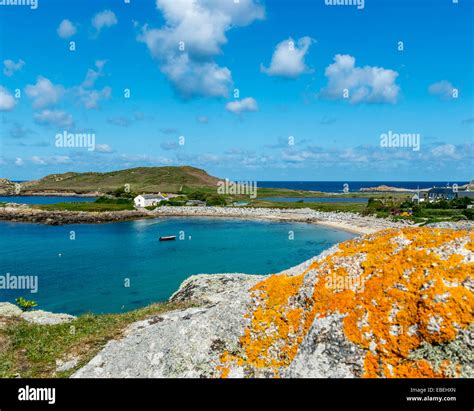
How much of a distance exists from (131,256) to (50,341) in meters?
45.9

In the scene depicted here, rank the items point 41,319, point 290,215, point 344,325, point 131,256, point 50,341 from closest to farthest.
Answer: point 344,325 → point 50,341 → point 41,319 → point 131,256 → point 290,215

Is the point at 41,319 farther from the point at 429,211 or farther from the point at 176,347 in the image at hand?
the point at 429,211

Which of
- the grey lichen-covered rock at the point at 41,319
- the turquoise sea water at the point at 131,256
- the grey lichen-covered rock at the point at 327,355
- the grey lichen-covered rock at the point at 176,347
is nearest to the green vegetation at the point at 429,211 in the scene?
the turquoise sea water at the point at 131,256

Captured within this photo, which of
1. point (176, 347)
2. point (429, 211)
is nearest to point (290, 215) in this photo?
point (429, 211)

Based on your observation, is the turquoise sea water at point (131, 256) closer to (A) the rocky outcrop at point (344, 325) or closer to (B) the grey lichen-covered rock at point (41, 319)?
(B) the grey lichen-covered rock at point (41, 319)

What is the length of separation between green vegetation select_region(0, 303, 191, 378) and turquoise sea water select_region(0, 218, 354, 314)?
1759 cm

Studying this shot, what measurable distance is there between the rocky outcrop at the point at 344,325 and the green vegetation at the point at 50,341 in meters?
1.34

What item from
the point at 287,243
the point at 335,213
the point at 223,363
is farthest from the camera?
the point at 335,213

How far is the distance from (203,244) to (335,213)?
59082 mm

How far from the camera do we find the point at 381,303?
10211mm

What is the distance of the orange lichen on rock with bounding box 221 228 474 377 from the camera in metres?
9.38

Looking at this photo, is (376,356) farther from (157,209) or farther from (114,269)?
(157,209)

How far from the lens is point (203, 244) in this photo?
233ft

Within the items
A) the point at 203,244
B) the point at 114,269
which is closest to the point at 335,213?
the point at 203,244
